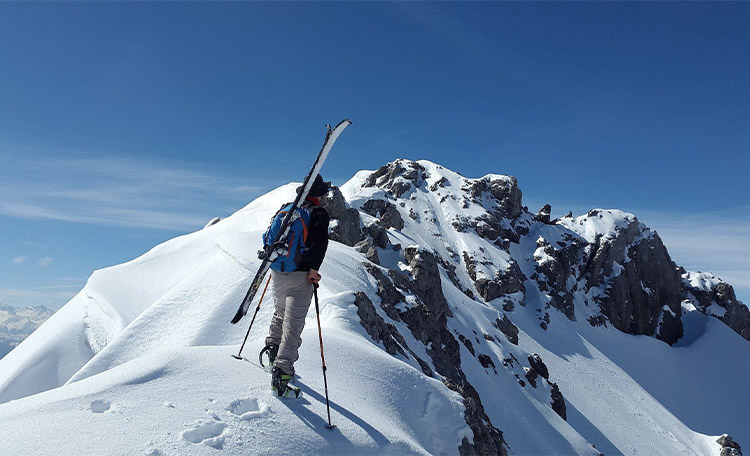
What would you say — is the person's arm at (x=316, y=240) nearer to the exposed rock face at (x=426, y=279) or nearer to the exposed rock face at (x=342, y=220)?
the exposed rock face at (x=426, y=279)

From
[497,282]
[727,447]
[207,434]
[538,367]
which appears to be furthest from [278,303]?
[497,282]

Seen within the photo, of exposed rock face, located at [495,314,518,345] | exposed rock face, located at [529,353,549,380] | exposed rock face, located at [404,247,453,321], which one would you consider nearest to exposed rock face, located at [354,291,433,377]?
exposed rock face, located at [404,247,453,321]

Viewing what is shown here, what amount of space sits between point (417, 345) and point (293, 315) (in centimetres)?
1967

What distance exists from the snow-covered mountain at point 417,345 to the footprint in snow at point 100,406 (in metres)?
0.03

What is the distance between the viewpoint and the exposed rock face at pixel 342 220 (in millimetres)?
43906

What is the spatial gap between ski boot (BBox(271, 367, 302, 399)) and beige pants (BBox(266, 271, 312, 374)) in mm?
85

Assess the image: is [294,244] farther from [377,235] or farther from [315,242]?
[377,235]

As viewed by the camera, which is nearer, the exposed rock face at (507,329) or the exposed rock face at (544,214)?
the exposed rock face at (507,329)

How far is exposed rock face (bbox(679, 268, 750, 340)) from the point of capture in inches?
4331

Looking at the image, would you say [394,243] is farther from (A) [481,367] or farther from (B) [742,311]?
(B) [742,311]

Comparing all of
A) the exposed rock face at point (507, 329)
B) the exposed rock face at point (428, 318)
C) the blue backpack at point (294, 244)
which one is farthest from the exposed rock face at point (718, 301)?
the blue backpack at point (294, 244)

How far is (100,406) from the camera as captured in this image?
6859 millimetres

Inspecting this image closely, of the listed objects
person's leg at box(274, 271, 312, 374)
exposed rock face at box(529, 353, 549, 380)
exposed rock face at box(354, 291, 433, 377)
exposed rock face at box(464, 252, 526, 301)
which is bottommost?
exposed rock face at box(529, 353, 549, 380)

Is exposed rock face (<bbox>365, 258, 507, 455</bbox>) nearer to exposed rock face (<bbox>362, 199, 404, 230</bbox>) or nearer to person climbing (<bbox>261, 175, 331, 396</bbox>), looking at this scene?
person climbing (<bbox>261, 175, 331, 396</bbox>)
